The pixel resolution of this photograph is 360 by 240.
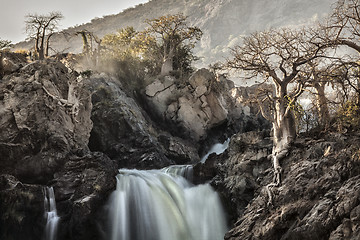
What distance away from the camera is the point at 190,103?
2794 centimetres

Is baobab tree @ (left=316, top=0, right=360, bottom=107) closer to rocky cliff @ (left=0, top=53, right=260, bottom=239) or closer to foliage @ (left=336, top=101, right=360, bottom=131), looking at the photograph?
foliage @ (left=336, top=101, right=360, bottom=131)

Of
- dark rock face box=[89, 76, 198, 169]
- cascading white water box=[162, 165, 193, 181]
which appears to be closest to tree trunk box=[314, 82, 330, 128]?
cascading white water box=[162, 165, 193, 181]

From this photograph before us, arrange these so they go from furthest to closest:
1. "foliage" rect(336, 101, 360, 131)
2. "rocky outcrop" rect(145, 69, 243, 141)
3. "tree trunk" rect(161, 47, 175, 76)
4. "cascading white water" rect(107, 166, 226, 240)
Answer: "tree trunk" rect(161, 47, 175, 76) < "rocky outcrop" rect(145, 69, 243, 141) < "cascading white water" rect(107, 166, 226, 240) < "foliage" rect(336, 101, 360, 131)

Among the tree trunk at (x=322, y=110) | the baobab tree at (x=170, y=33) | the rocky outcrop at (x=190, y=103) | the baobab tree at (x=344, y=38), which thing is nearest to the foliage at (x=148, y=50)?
the baobab tree at (x=170, y=33)

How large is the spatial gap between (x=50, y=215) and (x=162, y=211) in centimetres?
519

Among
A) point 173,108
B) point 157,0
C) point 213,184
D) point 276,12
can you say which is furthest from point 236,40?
point 213,184

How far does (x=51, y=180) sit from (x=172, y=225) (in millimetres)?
6376

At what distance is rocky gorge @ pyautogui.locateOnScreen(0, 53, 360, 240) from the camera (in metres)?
9.59

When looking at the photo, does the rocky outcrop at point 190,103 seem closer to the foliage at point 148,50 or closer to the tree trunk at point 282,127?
the foliage at point 148,50

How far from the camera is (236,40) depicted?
11406 centimetres

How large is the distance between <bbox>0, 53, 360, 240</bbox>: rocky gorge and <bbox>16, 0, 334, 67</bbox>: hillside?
85.0 metres

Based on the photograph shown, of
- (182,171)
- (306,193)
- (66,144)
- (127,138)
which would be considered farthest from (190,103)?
(306,193)

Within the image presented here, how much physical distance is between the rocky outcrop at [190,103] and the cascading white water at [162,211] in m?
10.6

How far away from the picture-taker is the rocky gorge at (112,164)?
9586mm
